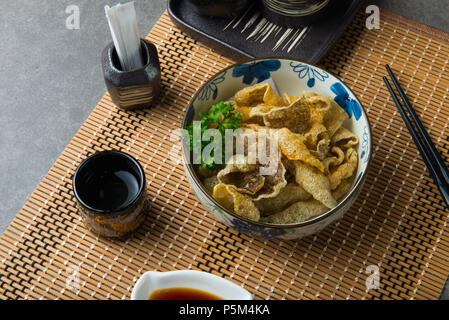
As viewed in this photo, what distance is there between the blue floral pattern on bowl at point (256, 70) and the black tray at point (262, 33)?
14cm

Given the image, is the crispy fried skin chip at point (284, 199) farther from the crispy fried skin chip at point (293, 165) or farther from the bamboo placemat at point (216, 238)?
the bamboo placemat at point (216, 238)

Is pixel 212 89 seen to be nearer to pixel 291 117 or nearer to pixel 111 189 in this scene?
pixel 291 117

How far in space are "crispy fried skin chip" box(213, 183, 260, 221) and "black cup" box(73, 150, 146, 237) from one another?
0.17m

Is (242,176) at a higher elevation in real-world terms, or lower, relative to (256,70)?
lower

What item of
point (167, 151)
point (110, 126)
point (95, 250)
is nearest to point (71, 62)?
point (110, 126)

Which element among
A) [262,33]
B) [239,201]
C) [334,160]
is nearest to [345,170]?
[334,160]

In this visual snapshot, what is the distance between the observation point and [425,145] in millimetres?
1421

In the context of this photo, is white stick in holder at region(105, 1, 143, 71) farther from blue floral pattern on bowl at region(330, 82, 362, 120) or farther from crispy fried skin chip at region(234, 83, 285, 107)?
blue floral pattern on bowl at region(330, 82, 362, 120)

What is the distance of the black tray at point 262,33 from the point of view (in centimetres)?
153

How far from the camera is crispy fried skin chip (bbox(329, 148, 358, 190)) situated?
4.09 feet

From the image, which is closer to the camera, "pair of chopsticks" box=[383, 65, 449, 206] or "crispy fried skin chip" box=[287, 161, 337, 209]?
"crispy fried skin chip" box=[287, 161, 337, 209]

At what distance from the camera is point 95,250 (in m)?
1.29

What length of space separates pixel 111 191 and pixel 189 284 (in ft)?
0.98

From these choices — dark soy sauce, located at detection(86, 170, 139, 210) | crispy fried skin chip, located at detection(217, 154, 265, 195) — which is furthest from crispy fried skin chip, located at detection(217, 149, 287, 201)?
dark soy sauce, located at detection(86, 170, 139, 210)
